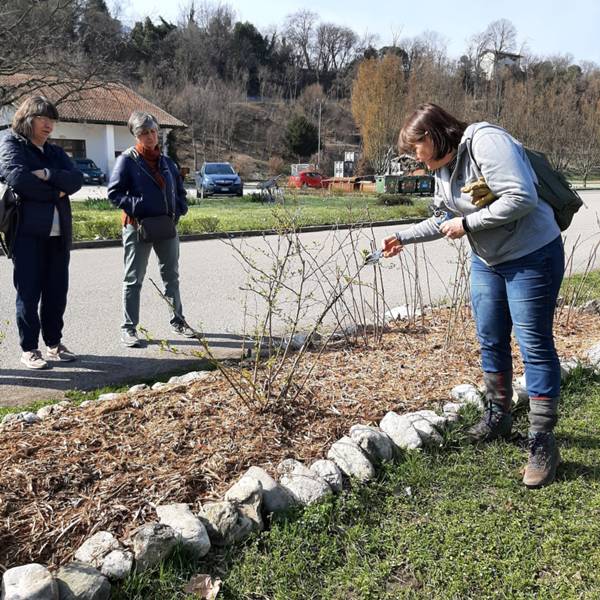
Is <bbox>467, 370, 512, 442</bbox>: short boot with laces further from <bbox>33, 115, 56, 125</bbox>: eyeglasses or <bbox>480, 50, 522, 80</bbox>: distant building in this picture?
<bbox>480, 50, 522, 80</bbox>: distant building

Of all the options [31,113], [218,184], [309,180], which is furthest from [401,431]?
[309,180]

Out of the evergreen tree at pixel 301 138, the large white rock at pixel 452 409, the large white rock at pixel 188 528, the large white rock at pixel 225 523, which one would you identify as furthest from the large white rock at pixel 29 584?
the evergreen tree at pixel 301 138

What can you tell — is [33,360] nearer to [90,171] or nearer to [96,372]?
[96,372]

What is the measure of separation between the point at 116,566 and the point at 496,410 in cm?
208

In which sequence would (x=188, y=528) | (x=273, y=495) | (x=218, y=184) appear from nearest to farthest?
(x=188, y=528)
(x=273, y=495)
(x=218, y=184)

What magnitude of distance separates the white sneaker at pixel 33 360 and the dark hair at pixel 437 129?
10.9ft

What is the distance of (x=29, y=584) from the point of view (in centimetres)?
198

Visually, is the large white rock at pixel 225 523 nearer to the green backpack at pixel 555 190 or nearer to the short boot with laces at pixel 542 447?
the short boot with laces at pixel 542 447

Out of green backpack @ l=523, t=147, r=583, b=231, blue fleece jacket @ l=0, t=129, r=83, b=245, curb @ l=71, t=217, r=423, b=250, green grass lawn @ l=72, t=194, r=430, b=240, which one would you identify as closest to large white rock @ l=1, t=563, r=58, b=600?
green backpack @ l=523, t=147, r=583, b=231

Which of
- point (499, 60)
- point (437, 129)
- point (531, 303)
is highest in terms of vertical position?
point (499, 60)

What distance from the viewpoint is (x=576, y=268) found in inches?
375

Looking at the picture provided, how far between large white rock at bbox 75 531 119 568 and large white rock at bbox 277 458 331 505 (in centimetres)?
77

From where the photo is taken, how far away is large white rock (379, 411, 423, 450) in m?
3.12

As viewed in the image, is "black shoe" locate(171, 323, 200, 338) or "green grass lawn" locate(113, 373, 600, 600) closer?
"green grass lawn" locate(113, 373, 600, 600)
